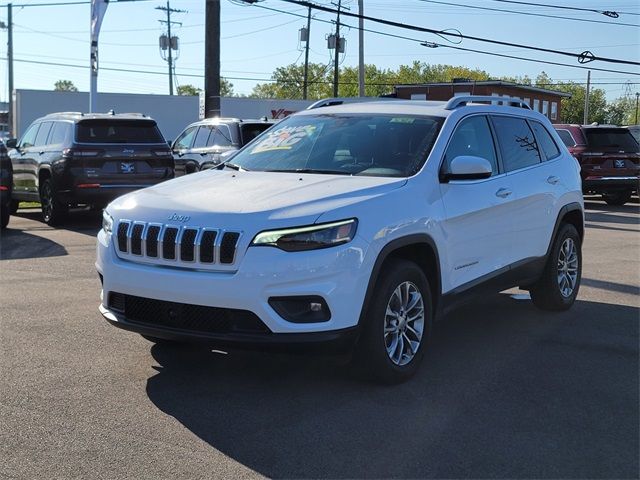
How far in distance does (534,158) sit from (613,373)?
221 centimetres

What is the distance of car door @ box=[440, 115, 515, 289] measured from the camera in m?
5.25

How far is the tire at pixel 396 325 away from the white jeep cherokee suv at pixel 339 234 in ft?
0.03

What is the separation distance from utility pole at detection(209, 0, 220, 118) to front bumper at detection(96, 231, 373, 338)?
1382 cm

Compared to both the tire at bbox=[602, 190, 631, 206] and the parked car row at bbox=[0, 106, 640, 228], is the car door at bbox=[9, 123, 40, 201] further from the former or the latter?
the tire at bbox=[602, 190, 631, 206]

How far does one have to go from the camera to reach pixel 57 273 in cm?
838

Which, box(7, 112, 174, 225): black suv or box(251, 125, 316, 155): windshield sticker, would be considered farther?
box(7, 112, 174, 225): black suv

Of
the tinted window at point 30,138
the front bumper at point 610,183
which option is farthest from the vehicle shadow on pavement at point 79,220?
the front bumper at point 610,183

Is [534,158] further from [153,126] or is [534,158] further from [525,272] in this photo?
[153,126]

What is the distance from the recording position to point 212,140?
14844mm

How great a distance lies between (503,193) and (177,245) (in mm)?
2771

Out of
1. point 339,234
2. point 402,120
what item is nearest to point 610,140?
point 402,120

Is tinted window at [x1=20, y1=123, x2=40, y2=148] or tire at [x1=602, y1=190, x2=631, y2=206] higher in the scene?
tinted window at [x1=20, y1=123, x2=40, y2=148]

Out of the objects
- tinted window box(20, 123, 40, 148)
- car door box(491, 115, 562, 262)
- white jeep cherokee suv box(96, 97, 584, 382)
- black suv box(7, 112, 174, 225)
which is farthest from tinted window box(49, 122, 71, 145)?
car door box(491, 115, 562, 262)

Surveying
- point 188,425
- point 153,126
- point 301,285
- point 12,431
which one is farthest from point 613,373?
point 153,126
